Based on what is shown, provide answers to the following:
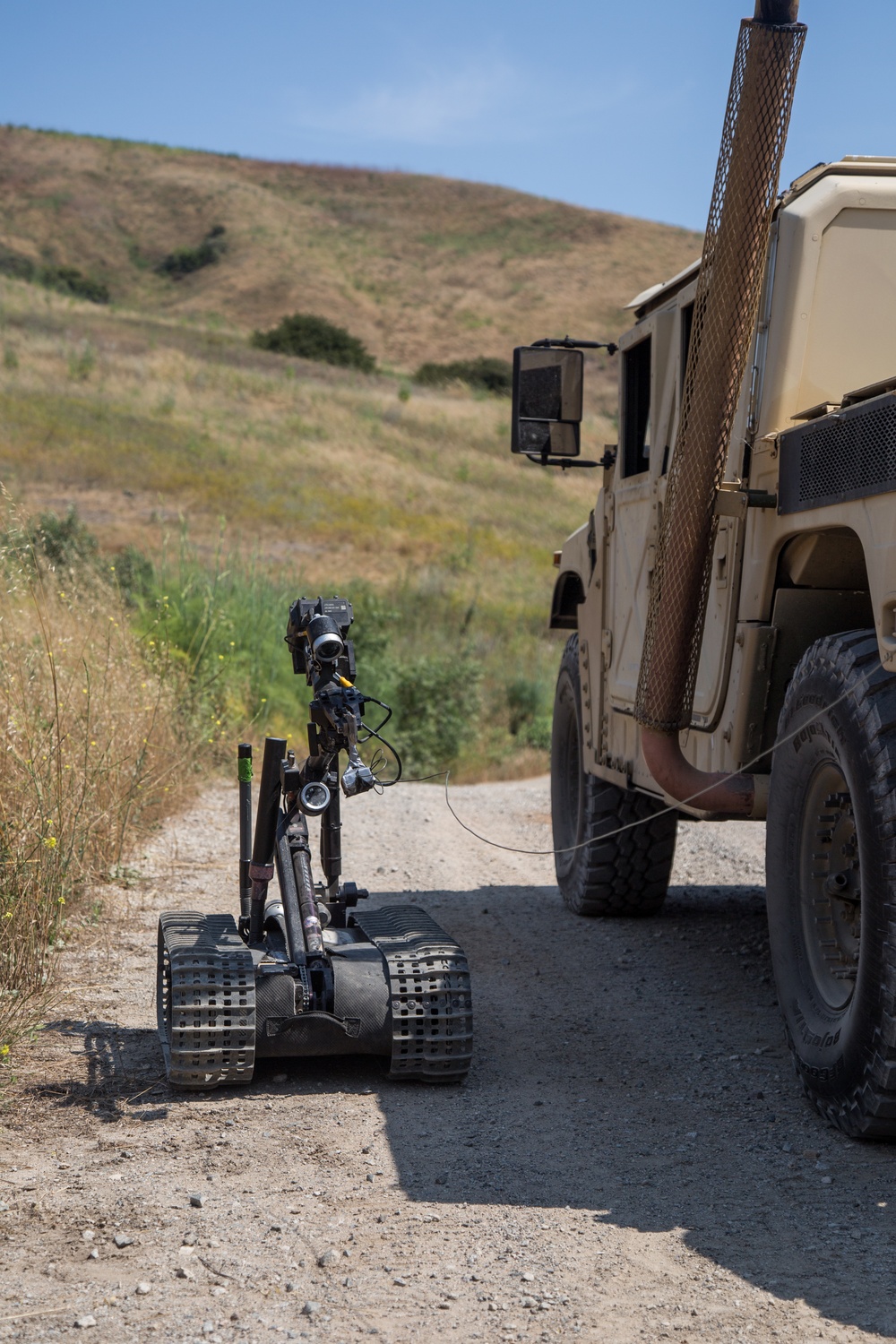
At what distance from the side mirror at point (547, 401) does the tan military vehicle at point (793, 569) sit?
6cm

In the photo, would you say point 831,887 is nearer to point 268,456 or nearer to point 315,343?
point 268,456

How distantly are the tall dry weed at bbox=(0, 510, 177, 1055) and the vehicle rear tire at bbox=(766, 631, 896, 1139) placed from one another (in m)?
2.26

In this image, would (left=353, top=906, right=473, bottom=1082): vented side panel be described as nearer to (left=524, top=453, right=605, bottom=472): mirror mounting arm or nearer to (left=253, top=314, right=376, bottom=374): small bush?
(left=524, top=453, right=605, bottom=472): mirror mounting arm

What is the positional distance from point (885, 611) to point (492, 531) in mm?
25856

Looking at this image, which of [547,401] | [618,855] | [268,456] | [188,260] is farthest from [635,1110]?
[188,260]

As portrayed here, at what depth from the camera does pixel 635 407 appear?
6020mm

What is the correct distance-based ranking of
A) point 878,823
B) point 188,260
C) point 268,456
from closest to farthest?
1. point 878,823
2. point 268,456
3. point 188,260

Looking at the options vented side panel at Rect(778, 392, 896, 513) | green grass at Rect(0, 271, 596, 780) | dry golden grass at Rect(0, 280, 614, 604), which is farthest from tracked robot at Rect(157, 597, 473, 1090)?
dry golden grass at Rect(0, 280, 614, 604)

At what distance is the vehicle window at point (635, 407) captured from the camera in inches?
234

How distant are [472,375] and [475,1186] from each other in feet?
171

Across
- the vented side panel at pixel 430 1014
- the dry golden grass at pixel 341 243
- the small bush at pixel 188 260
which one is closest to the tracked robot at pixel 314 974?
the vented side panel at pixel 430 1014

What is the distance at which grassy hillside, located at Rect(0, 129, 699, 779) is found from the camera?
Answer: 14.7 meters

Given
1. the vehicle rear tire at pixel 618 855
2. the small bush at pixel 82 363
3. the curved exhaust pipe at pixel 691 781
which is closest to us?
the curved exhaust pipe at pixel 691 781

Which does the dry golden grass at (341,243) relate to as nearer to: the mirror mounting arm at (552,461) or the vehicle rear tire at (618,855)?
the vehicle rear tire at (618,855)
